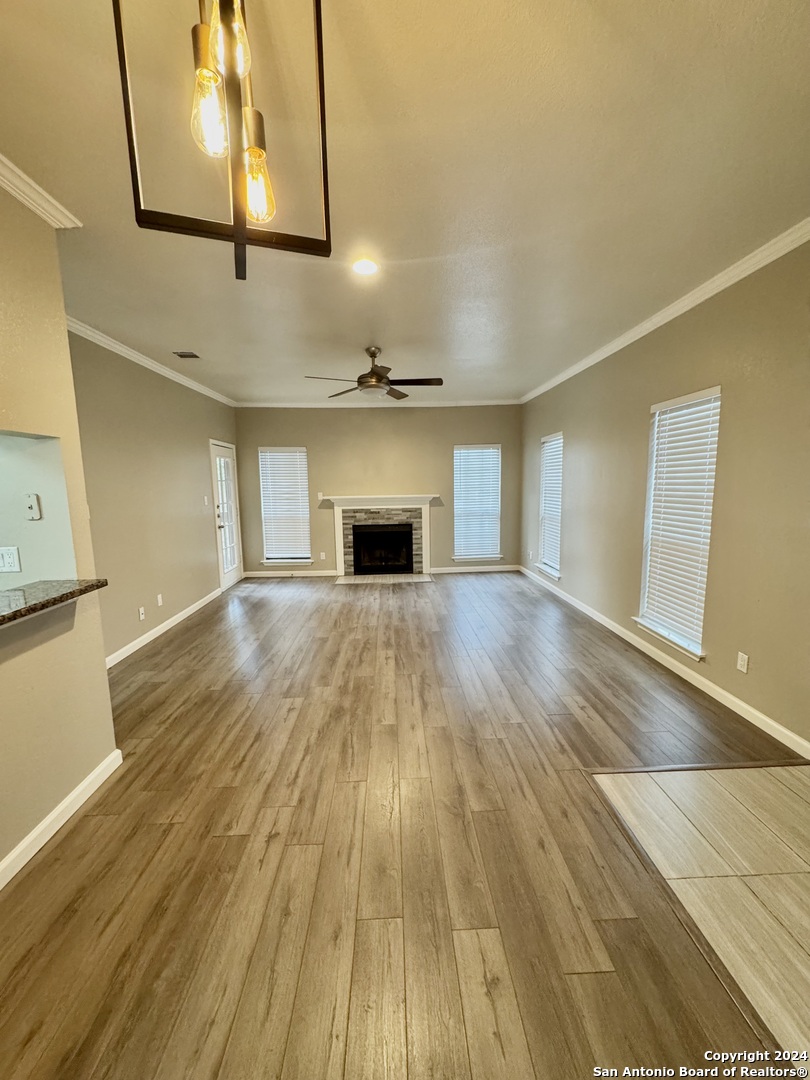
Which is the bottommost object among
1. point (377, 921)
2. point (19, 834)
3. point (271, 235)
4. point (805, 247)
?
point (377, 921)

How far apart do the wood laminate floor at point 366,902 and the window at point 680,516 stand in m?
0.64

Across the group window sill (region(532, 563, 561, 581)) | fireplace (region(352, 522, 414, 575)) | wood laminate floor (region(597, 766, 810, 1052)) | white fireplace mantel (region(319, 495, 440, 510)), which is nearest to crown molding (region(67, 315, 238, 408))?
white fireplace mantel (region(319, 495, 440, 510))

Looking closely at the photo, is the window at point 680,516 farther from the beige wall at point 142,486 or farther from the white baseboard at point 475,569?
the beige wall at point 142,486

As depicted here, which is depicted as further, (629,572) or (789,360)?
(629,572)

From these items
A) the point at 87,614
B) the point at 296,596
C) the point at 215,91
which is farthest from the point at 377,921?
the point at 296,596

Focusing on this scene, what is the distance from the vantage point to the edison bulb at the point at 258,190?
100 centimetres

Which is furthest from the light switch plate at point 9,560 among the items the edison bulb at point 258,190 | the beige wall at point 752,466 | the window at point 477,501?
the window at point 477,501

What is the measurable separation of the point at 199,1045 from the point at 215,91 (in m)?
2.35

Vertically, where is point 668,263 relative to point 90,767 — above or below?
above

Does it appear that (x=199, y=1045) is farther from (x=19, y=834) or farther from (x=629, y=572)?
(x=629, y=572)

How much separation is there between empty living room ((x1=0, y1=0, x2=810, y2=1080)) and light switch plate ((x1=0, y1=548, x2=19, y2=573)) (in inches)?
0.5

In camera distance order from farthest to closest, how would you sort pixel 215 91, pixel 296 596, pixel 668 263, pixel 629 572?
pixel 296 596 < pixel 629 572 < pixel 668 263 < pixel 215 91

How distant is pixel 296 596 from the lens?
532 centimetres

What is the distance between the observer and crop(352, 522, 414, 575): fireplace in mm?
6324
